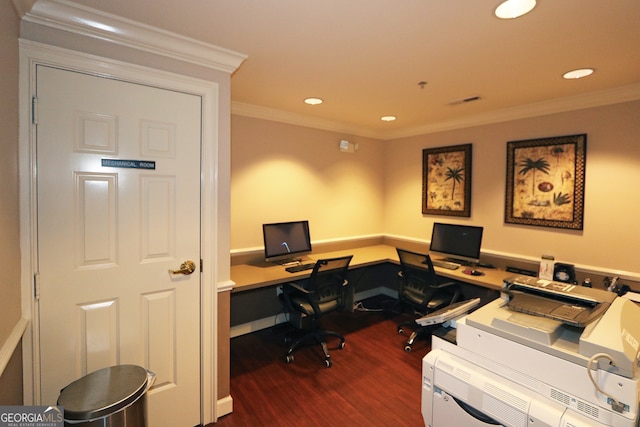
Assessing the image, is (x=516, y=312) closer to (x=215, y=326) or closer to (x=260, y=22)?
(x=215, y=326)

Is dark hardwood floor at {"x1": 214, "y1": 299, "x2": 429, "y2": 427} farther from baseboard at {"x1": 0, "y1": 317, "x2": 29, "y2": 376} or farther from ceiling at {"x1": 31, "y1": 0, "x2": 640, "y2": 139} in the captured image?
ceiling at {"x1": 31, "y1": 0, "x2": 640, "y2": 139}

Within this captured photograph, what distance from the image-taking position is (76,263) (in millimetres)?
1625

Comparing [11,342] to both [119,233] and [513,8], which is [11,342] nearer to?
[119,233]

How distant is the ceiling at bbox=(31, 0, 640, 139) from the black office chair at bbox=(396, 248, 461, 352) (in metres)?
1.53

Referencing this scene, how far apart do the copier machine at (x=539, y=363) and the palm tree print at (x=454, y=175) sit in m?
2.26

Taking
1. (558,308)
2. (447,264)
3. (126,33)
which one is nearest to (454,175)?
(447,264)

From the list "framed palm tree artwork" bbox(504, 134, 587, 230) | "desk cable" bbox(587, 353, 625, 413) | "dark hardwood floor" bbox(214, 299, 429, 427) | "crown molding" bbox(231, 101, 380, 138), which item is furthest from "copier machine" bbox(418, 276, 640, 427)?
"crown molding" bbox(231, 101, 380, 138)

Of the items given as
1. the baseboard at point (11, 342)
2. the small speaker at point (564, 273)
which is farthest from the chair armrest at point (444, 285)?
the baseboard at point (11, 342)

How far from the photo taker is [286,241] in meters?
3.36

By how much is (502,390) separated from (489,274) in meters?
2.03

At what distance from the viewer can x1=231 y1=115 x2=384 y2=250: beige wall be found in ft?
10.5

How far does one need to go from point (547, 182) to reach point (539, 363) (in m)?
2.34

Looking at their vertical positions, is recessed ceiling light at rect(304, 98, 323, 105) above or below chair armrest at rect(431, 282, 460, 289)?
above

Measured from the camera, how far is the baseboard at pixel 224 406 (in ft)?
6.95
